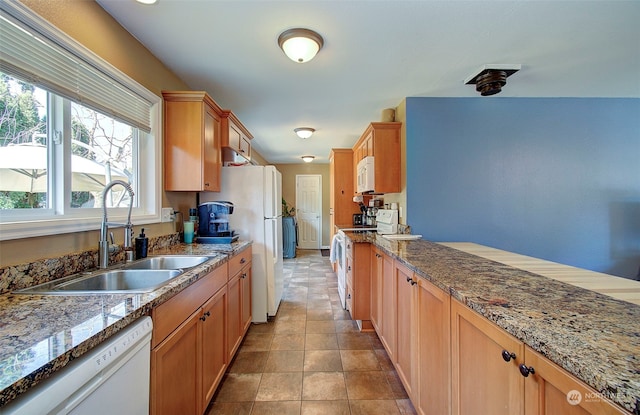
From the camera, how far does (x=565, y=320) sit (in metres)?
0.72

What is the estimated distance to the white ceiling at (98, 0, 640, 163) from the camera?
151 centimetres

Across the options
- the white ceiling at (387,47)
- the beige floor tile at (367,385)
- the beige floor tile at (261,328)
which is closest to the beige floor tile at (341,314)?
the beige floor tile at (261,328)

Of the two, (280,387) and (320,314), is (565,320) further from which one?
(320,314)

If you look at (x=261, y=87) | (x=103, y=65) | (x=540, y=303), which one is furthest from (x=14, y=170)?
(x=540, y=303)

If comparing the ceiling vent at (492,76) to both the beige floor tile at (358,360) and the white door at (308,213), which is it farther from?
the white door at (308,213)

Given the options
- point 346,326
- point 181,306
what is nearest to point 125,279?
point 181,306

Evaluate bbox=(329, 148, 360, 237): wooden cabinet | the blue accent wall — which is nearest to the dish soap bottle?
the blue accent wall

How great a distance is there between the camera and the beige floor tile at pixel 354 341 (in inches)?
89.9

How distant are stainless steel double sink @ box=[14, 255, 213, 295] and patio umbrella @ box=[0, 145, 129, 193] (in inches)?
18.0

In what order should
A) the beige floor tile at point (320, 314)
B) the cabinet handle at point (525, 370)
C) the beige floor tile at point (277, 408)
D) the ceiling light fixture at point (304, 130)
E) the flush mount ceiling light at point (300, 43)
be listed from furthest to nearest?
the ceiling light fixture at point (304, 130), the beige floor tile at point (320, 314), the flush mount ceiling light at point (300, 43), the beige floor tile at point (277, 408), the cabinet handle at point (525, 370)

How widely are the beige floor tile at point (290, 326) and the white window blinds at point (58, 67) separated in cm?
215

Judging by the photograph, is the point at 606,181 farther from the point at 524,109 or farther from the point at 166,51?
the point at 166,51

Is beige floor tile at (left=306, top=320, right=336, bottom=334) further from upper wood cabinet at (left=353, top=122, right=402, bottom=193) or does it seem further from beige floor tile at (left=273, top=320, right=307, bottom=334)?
upper wood cabinet at (left=353, top=122, right=402, bottom=193)

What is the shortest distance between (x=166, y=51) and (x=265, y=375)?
2484mm
